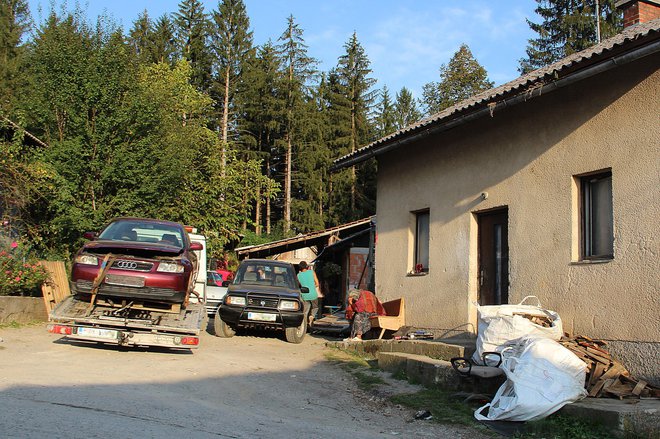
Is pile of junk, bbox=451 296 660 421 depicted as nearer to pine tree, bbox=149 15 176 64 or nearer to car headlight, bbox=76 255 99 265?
car headlight, bbox=76 255 99 265

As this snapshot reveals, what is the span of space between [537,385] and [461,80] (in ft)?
131

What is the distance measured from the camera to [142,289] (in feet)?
30.5

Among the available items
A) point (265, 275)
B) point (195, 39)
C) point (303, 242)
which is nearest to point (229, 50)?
point (195, 39)

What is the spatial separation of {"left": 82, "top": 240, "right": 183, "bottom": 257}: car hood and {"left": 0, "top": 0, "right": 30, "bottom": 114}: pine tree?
2651cm

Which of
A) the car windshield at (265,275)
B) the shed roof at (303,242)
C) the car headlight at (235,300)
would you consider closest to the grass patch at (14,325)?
the car headlight at (235,300)

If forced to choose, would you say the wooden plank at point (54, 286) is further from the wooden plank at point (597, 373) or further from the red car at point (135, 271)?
the wooden plank at point (597, 373)

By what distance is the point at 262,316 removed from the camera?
12.8 meters

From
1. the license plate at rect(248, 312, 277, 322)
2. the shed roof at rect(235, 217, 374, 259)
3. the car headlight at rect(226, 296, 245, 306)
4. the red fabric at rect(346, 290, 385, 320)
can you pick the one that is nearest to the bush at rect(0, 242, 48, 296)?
the car headlight at rect(226, 296, 245, 306)

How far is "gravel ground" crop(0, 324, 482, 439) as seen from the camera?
17.4 feet

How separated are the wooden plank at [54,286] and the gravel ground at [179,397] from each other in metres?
2.78

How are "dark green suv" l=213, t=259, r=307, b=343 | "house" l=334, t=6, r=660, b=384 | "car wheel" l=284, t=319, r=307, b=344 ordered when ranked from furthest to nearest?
"car wheel" l=284, t=319, r=307, b=344 < "dark green suv" l=213, t=259, r=307, b=343 < "house" l=334, t=6, r=660, b=384

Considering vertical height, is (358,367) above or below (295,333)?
below

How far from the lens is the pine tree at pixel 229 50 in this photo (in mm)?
38625

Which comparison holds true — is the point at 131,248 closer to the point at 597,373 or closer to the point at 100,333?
the point at 100,333
